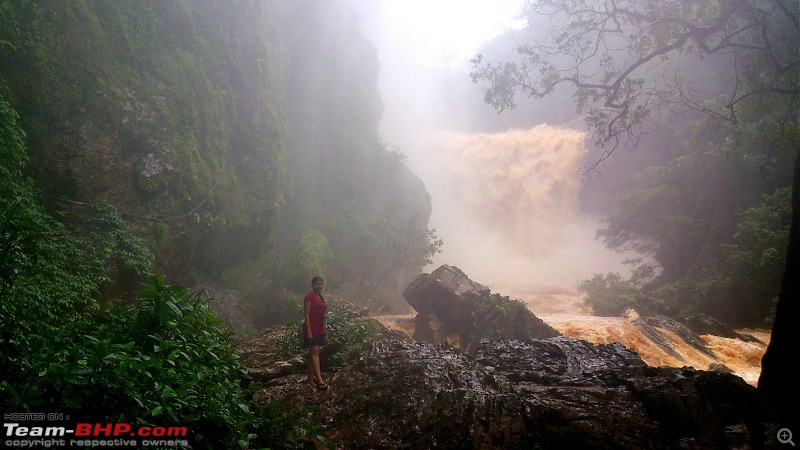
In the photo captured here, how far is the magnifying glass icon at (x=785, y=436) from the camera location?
4.34 meters

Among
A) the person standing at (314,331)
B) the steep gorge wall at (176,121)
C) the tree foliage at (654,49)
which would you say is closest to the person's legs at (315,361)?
the person standing at (314,331)

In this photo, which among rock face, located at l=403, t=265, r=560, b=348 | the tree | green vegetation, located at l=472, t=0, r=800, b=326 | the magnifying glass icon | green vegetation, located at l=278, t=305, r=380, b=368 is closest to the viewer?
the magnifying glass icon

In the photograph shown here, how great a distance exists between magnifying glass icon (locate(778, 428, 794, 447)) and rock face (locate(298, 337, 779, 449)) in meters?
0.07

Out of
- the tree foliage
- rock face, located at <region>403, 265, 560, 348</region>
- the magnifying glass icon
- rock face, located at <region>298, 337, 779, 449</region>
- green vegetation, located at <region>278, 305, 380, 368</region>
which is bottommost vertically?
the magnifying glass icon

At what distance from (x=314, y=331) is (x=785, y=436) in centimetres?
630

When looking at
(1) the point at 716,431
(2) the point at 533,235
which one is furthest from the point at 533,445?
(2) the point at 533,235

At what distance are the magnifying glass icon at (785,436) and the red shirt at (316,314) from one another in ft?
20.1

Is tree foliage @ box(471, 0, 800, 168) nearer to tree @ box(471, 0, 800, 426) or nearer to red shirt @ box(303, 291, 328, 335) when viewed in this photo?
tree @ box(471, 0, 800, 426)

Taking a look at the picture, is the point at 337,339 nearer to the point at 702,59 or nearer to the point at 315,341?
the point at 315,341

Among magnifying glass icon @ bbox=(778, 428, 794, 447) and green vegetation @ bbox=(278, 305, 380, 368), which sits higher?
green vegetation @ bbox=(278, 305, 380, 368)

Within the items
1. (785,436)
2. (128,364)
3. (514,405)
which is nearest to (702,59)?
(785,436)

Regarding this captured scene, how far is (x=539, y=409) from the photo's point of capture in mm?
5098

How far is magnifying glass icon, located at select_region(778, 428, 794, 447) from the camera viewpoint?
4.34m

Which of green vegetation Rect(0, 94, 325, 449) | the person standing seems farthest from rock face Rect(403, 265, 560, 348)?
green vegetation Rect(0, 94, 325, 449)
